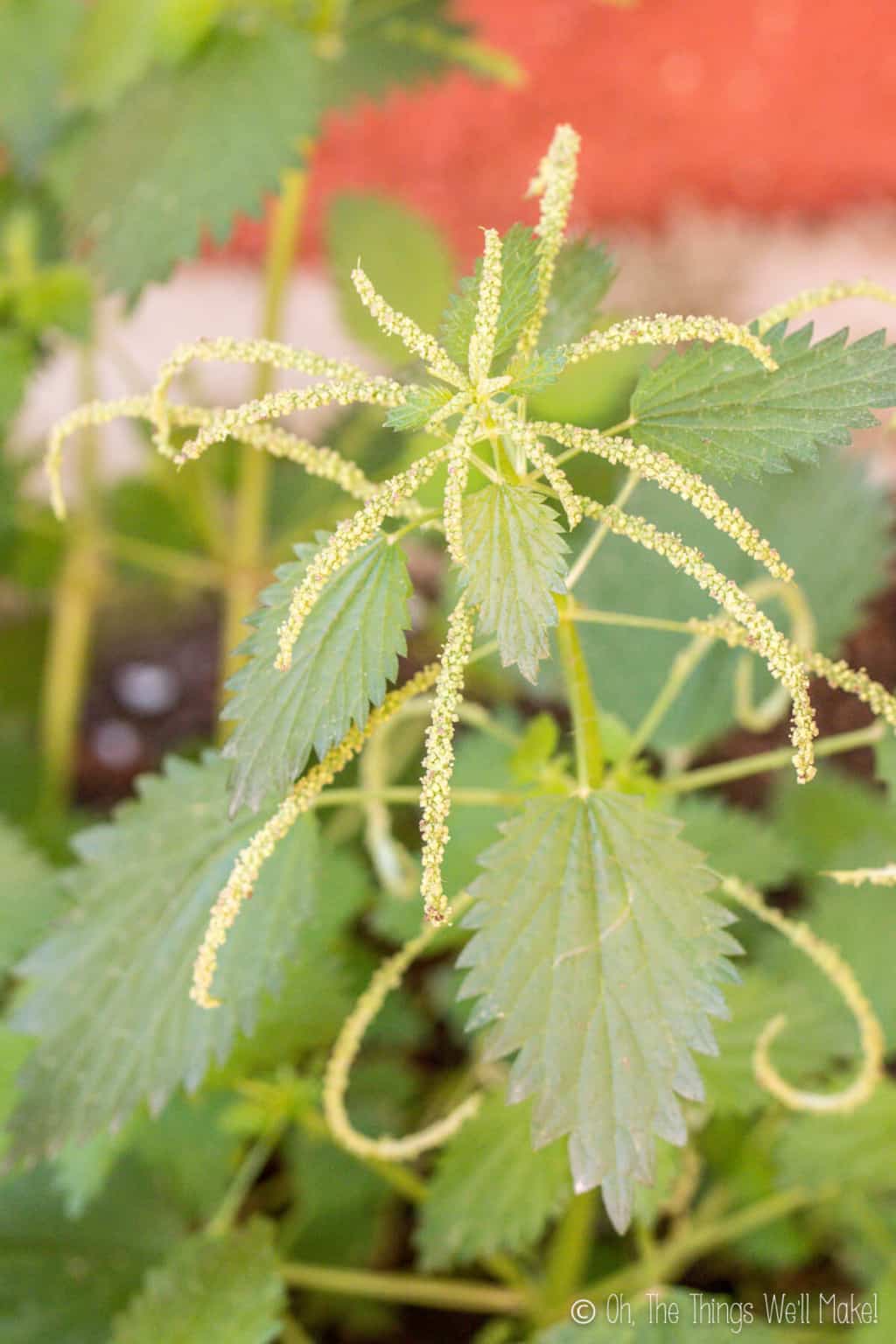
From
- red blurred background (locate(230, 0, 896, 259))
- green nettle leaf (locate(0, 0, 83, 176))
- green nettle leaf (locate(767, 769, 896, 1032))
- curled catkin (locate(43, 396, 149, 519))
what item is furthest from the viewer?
red blurred background (locate(230, 0, 896, 259))

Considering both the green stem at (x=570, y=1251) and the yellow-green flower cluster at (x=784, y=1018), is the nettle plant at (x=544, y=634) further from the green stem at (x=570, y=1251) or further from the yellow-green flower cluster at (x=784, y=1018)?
the green stem at (x=570, y=1251)

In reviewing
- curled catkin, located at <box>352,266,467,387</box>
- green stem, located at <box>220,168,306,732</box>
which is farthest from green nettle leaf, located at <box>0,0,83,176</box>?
curled catkin, located at <box>352,266,467,387</box>

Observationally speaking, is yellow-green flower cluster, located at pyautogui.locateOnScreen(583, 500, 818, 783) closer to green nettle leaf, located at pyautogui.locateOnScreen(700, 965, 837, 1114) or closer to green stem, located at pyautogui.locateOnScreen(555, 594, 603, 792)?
green stem, located at pyautogui.locateOnScreen(555, 594, 603, 792)

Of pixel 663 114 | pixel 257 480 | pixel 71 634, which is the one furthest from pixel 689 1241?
pixel 663 114

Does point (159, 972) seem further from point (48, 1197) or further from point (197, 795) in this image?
point (48, 1197)

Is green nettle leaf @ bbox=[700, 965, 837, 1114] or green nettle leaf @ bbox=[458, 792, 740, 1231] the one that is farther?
green nettle leaf @ bbox=[700, 965, 837, 1114]

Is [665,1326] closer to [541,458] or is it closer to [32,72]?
[541,458]

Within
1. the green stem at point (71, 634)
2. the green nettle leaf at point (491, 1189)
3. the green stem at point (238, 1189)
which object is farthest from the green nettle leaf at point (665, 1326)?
the green stem at point (71, 634)
